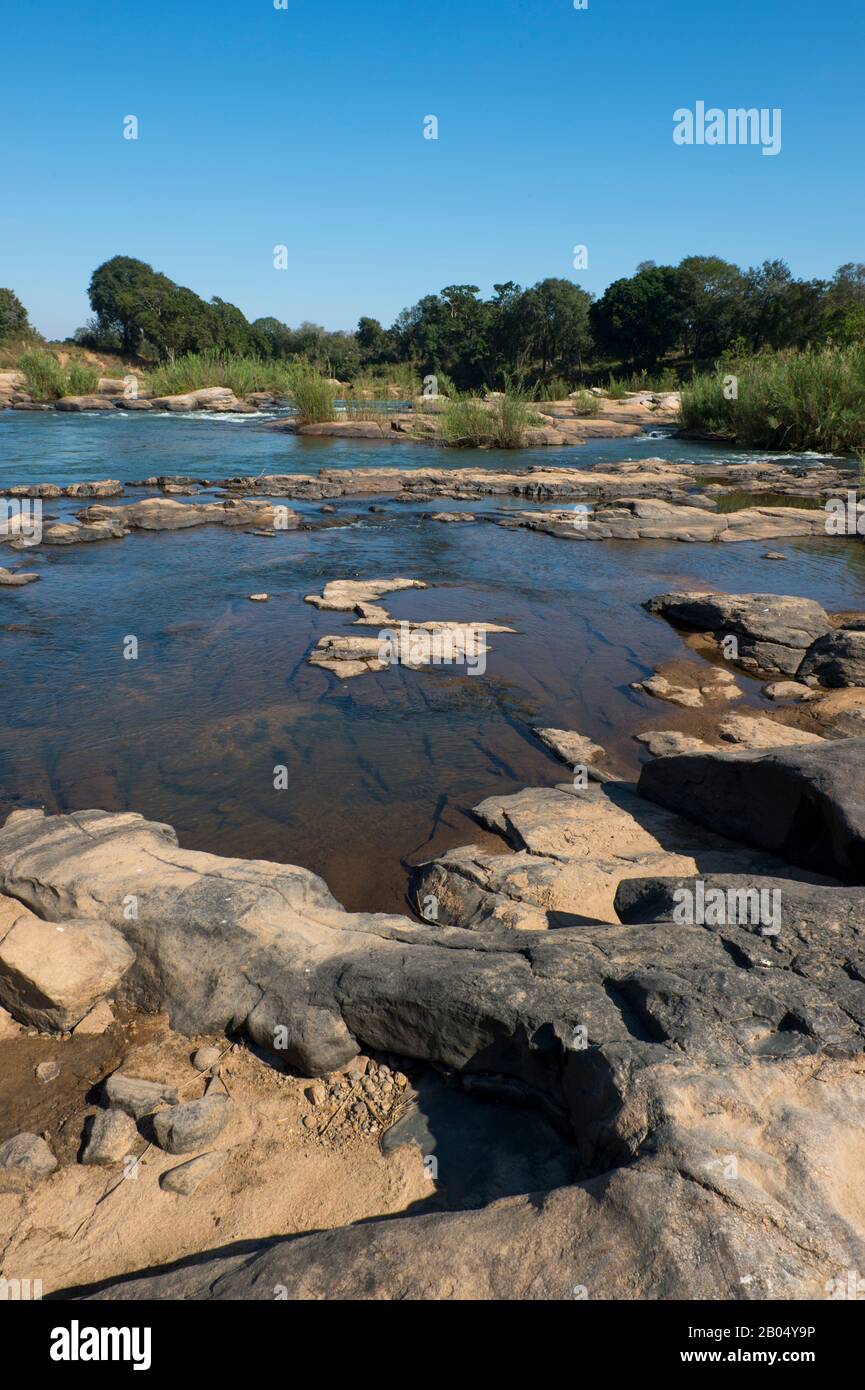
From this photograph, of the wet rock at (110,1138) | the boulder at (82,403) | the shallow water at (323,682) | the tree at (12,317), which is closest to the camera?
the wet rock at (110,1138)

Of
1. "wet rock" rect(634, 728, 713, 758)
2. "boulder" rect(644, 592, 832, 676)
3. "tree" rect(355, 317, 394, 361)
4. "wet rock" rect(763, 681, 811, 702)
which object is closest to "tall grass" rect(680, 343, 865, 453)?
"boulder" rect(644, 592, 832, 676)

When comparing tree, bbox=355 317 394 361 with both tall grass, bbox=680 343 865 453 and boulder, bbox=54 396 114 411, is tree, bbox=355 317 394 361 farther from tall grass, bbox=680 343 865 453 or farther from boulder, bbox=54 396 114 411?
tall grass, bbox=680 343 865 453

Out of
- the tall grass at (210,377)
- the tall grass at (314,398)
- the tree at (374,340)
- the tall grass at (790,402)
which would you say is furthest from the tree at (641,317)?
the tall grass at (314,398)

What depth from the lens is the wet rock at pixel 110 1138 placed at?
2379 millimetres

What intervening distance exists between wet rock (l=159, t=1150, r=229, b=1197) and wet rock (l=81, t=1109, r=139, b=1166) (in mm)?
182

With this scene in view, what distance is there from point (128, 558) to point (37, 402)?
28.3m

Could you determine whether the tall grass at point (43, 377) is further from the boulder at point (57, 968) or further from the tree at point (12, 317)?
the boulder at point (57, 968)

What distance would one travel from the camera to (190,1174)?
7.54ft

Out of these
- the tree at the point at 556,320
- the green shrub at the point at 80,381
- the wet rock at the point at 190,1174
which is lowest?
the wet rock at the point at 190,1174

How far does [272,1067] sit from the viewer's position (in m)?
2.71

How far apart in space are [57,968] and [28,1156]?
68 centimetres

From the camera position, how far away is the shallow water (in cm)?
468

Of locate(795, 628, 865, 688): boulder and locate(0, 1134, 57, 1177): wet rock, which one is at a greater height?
locate(795, 628, 865, 688): boulder

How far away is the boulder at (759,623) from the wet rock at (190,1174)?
638cm
